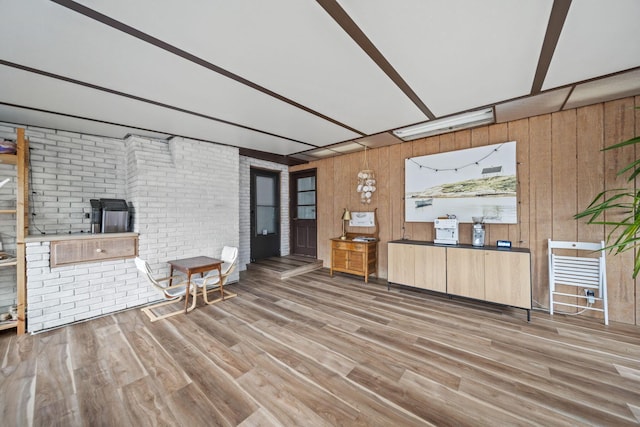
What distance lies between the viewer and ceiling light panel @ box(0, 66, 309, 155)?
7.30 ft

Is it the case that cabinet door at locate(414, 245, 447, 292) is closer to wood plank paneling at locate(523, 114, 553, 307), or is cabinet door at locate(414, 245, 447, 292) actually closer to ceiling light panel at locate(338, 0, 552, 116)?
wood plank paneling at locate(523, 114, 553, 307)

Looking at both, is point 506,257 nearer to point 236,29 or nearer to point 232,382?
point 232,382

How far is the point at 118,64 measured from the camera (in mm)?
1980

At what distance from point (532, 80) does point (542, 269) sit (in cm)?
243

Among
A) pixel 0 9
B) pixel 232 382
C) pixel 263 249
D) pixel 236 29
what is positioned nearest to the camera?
pixel 0 9

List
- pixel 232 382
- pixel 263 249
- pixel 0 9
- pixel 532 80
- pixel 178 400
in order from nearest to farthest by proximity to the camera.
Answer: pixel 0 9, pixel 178 400, pixel 232 382, pixel 532 80, pixel 263 249

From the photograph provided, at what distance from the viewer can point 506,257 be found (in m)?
3.06

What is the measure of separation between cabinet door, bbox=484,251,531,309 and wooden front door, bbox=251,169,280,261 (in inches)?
177

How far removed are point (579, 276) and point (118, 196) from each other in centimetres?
664

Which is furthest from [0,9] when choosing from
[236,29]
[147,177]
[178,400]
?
Result: [178,400]

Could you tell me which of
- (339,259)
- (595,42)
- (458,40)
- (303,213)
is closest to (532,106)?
(595,42)

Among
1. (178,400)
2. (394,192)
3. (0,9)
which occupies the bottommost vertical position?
(178,400)

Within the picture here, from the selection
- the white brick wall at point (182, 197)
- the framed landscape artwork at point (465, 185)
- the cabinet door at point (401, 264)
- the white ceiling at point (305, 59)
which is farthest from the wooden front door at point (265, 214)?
the framed landscape artwork at point (465, 185)

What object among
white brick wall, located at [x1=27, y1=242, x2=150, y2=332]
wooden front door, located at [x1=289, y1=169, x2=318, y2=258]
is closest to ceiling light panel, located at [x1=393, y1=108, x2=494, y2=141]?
wooden front door, located at [x1=289, y1=169, x2=318, y2=258]
